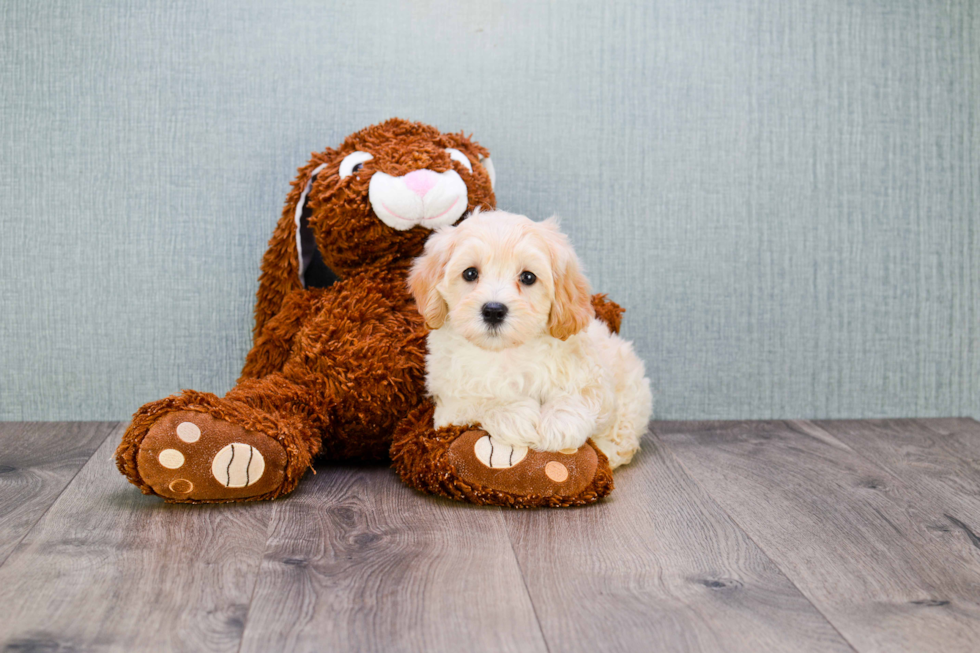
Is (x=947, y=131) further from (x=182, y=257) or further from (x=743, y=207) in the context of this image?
(x=182, y=257)

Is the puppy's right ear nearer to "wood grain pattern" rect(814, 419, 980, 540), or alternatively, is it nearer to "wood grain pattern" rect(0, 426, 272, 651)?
"wood grain pattern" rect(0, 426, 272, 651)

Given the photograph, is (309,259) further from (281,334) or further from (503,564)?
(503,564)

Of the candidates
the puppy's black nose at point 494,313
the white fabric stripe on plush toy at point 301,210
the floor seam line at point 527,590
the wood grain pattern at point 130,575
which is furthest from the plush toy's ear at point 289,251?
the floor seam line at point 527,590

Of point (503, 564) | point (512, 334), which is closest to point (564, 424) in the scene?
point (512, 334)

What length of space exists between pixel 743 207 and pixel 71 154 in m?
1.53

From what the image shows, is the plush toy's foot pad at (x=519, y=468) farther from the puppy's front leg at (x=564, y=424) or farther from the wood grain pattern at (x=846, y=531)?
the wood grain pattern at (x=846, y=531)

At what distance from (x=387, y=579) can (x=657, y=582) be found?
36 centimetres

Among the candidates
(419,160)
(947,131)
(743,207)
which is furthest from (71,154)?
(947,131)

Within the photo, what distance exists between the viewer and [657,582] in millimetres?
1112

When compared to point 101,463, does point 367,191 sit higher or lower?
higher

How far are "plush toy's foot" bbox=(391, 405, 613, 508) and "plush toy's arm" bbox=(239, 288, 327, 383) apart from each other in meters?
0.40

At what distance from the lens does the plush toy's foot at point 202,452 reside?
1.32m

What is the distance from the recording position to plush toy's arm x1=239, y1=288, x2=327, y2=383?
165cm

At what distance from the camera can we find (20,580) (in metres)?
1.09
